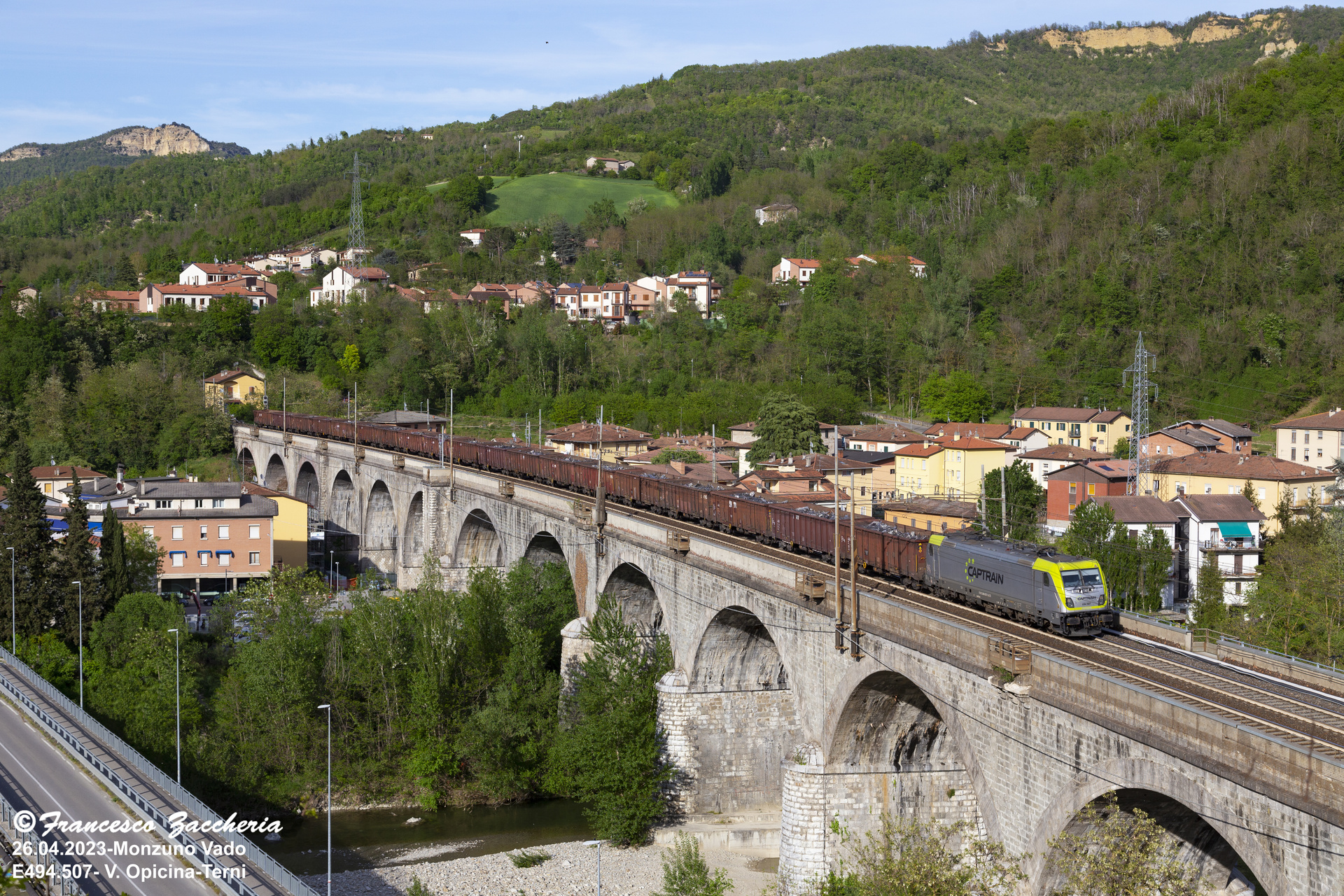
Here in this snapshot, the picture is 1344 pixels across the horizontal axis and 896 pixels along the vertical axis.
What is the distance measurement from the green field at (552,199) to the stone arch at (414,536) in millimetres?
116388

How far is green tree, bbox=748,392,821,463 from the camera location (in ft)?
295

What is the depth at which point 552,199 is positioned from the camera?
193 m

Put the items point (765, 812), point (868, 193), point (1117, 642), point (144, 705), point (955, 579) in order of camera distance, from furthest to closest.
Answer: point (868, 193), point (144, 705), point (765, 812), point (955, 579), point (1117, 642)

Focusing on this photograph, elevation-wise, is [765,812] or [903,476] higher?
[903,476]

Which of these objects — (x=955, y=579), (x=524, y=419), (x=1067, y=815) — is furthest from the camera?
(x=524, y=419)

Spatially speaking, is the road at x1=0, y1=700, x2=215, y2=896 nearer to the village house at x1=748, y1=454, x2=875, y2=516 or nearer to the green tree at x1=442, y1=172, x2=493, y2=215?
the village house at x1=748, y1=454, x2=875, y2=516

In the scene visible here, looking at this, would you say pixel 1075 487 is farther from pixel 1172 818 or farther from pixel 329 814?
pixel 1172 818

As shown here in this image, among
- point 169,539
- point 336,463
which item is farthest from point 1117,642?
point 336,463

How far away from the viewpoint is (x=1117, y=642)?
91.9 ft

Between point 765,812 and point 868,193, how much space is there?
452ft

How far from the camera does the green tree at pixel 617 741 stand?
127ft

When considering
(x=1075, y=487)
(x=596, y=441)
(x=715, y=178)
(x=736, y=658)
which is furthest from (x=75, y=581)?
(x=715, y=178)

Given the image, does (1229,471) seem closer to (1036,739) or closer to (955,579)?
(955,579)

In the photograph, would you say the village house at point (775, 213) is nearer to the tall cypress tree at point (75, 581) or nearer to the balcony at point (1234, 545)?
the balcony at point (1234, 545)
